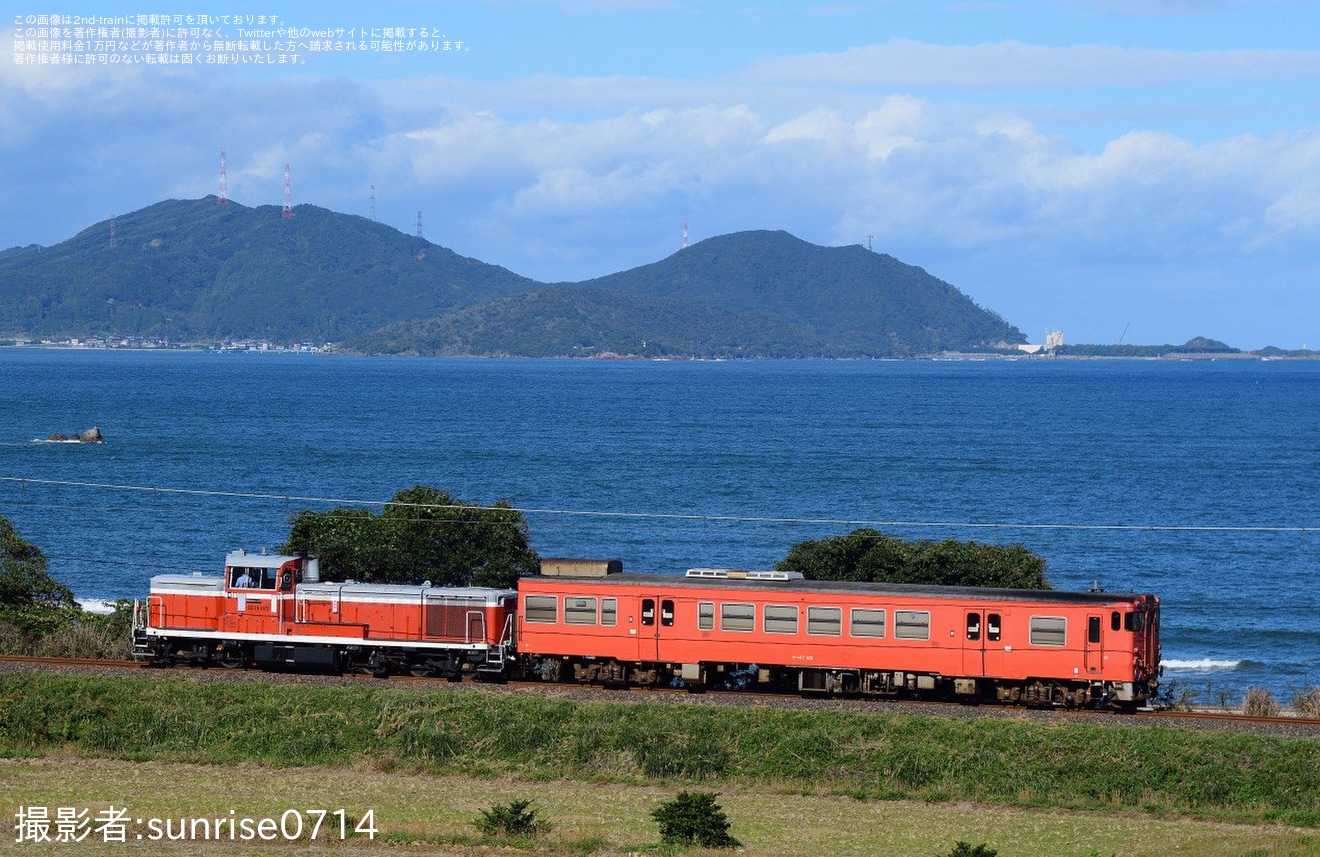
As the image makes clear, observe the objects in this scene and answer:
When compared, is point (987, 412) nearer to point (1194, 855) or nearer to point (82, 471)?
point (82, 471)

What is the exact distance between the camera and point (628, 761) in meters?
28.3

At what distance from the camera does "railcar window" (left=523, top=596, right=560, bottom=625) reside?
34.4 m

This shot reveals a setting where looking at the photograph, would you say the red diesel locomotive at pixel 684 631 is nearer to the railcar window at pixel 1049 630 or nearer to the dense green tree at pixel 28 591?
the railcar window at pixel 1049 630

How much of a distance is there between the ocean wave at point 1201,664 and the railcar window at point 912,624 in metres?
17.9

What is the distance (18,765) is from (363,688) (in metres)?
7.03

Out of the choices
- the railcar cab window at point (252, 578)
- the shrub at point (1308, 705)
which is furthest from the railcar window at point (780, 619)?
the railcar cab window at point (252, 578)

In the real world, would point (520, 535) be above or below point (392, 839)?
above

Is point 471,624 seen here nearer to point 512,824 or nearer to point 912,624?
point 912,624

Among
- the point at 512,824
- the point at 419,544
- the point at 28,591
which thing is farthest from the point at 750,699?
the point at 28,591

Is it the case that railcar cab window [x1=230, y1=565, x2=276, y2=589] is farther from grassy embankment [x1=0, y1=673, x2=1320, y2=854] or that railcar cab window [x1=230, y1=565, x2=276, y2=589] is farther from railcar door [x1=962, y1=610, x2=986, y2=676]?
railcar door [x1=962, y1=610, x2=986, y2=676]

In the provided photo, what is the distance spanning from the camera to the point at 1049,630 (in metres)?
31.8

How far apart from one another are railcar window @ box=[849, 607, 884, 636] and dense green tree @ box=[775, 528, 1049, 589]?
10305mm

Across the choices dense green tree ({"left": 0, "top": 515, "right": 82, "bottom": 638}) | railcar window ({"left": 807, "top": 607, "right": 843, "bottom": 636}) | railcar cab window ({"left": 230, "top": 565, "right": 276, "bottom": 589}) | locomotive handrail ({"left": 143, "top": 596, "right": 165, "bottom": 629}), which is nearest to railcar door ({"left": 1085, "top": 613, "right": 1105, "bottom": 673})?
railcar window ({"left": 807, "top": 607, "right": 843, "bottom": 636})

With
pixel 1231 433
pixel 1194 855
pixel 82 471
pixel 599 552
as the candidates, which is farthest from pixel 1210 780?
pixel 1231 433
